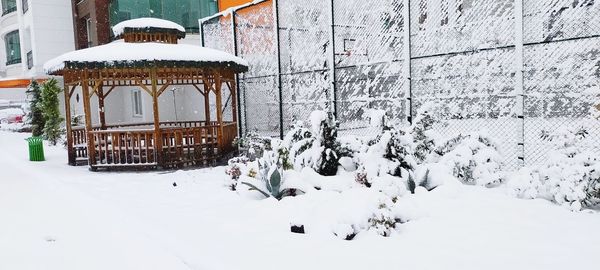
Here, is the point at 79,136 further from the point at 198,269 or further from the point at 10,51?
the point at 10,51

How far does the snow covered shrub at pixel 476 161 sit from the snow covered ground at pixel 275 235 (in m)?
0.30

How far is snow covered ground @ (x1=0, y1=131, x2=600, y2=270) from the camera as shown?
425 cm

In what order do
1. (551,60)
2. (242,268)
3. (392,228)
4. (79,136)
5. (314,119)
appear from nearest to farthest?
(242,268) < (392,228) < (314,119) < (551,60) < (79,136)

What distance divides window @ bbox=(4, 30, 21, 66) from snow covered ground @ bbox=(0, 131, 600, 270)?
88.0ft

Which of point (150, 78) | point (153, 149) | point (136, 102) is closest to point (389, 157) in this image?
point (153, 149)

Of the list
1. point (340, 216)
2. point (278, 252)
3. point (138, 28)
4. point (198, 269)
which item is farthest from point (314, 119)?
point (138, 28)

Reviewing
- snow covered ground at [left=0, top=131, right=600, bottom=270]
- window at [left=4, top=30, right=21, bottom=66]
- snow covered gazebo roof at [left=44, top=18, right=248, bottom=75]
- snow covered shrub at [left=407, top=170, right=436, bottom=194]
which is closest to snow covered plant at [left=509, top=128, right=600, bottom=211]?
snow covered ground at [left=0, top=131, right=600, bottom=270]

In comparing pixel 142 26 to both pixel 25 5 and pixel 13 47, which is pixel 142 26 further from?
pixel 13 47

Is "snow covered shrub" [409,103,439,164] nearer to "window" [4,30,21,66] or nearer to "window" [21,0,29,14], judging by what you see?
"window" [21,0,29,14]

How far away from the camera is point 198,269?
170 inches

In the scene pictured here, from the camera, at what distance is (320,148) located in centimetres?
736

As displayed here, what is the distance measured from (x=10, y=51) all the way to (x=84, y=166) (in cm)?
2466

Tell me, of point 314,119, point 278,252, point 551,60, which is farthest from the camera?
point 551,60

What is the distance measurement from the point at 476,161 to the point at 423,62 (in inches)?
148
